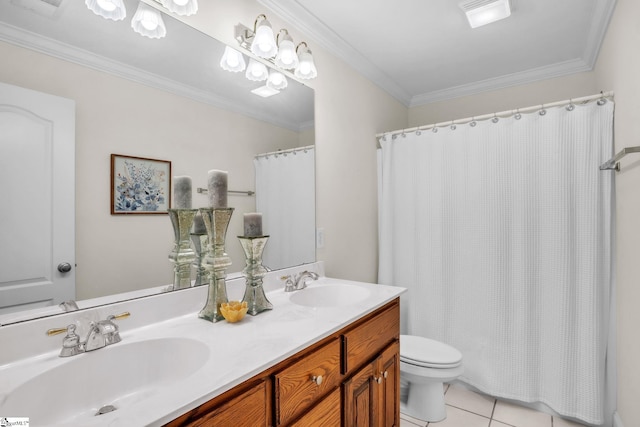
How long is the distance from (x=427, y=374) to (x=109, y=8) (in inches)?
87.5

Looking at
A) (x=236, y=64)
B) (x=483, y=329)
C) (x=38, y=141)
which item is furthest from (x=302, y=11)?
(x=483, y=329)

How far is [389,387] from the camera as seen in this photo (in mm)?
1478

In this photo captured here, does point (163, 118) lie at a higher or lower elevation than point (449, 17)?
lower

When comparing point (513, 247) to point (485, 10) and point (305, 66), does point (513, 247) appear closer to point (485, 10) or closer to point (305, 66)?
point (485, 10)

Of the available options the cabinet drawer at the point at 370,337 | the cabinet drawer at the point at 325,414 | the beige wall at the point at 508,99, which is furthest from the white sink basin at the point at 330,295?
the beige wall at the point at 508,99

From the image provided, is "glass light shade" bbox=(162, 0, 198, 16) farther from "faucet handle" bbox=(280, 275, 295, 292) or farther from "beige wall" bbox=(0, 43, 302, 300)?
"faucet handle" bbox=(280, 275, 295, 292)

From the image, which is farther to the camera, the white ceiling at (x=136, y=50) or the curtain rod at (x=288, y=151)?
the curtain rod at (x=288, y=151)

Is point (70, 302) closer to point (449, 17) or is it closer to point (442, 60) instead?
point (449, 17)

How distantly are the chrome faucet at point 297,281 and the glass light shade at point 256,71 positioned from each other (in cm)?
103

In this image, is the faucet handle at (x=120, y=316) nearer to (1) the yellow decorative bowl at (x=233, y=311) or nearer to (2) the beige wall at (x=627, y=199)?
(1) the yellow decorative bowl at (x=233, y=311)

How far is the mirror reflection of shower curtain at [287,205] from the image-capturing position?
163 cm

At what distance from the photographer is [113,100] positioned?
1079 mm

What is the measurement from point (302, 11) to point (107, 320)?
5.71 ft

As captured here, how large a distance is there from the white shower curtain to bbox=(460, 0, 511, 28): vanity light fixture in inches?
24.1
